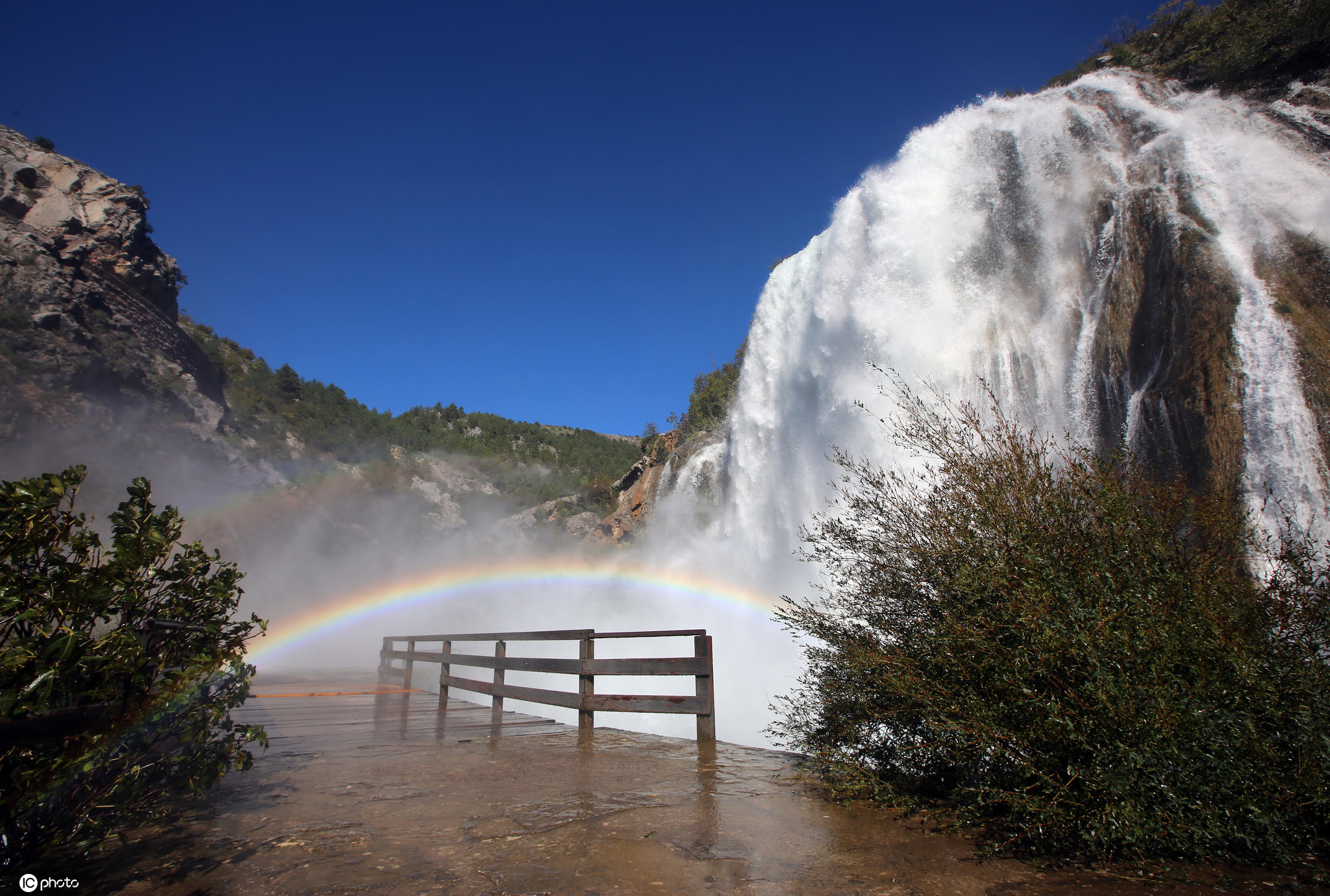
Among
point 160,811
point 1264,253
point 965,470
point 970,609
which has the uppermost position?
point 1264,253

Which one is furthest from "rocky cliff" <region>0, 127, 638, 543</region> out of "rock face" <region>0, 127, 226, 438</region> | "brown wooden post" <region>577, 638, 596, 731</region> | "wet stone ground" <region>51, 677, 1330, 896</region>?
"wet stone ground" <region>51, 677, 1330, 896</region>

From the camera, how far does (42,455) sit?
34750 millimetres

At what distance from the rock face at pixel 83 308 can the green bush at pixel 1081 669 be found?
4760cm

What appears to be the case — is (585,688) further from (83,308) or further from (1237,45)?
(83,308)

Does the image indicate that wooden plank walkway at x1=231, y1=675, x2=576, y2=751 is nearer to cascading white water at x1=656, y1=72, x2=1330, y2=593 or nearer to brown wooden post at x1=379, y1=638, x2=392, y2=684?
brown wooden post at x1=379, y1=638, x2=392, y2=684

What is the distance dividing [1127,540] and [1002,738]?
4.07 feet

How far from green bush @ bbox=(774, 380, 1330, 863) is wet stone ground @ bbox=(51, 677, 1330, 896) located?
24 centimetres

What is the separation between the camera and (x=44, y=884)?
249 centimetres

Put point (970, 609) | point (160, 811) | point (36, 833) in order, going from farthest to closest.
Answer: point (970, 609) → point (160, 811) → point (36, 833)

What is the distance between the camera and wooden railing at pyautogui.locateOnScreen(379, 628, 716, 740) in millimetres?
5754

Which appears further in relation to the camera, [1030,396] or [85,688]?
[1030,396]

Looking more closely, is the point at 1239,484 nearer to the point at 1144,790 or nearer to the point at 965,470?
the point at 965,470

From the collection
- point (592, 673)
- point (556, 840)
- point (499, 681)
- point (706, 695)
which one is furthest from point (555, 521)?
point (556, 840)

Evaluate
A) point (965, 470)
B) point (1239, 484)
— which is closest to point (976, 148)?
point (1239, 484)
